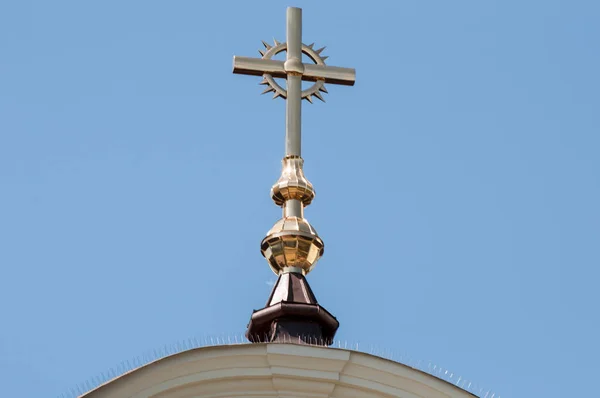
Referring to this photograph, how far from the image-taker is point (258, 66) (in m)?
18.5

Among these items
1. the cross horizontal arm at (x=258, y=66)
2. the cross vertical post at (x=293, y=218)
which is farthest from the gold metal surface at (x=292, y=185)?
the cross horizontal arm at (x=258, y=66)

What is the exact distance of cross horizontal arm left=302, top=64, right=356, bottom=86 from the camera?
1853 cm

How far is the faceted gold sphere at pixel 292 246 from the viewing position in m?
17.5

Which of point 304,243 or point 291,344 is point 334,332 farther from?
point 291,344

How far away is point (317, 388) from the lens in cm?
1516

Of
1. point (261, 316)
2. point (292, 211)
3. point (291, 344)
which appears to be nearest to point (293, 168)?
point (292, 211)

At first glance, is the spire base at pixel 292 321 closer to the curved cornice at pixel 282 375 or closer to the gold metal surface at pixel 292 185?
the gold metal surface at pixel 292 185

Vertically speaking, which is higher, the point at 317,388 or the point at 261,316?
the point at 261,316

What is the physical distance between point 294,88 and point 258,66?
15.1 inches

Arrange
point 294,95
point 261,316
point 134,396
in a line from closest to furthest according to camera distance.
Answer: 1. point 134,396
2. point 261,316
3. point 294,95

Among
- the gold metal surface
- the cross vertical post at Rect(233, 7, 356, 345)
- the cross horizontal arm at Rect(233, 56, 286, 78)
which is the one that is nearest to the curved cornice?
the cross vertical post at Rect(233, 7, 356, 345)

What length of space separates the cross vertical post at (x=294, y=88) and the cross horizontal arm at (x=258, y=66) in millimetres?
84

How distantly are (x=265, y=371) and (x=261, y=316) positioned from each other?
202cm

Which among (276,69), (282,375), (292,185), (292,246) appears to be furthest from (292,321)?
(276,69)
